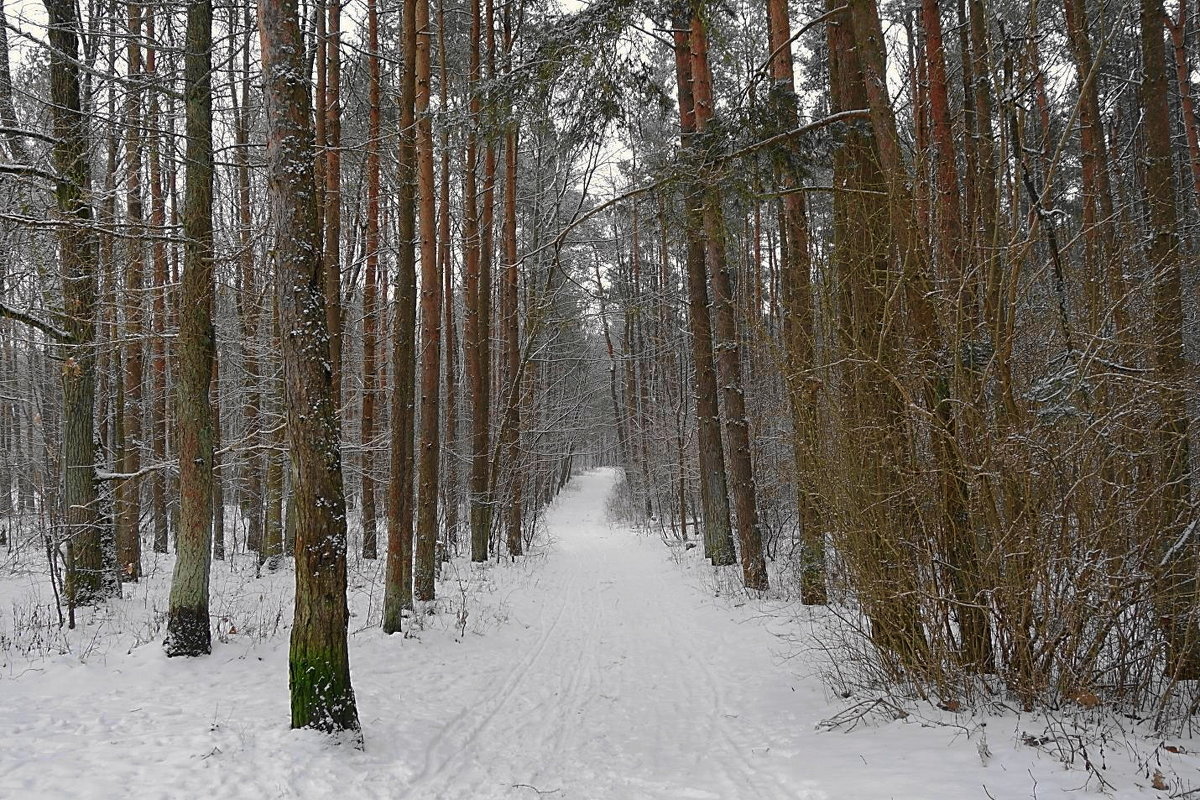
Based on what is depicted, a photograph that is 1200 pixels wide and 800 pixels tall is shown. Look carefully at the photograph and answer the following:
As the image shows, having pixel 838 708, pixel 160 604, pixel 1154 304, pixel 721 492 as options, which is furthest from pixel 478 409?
pixel 1154 304

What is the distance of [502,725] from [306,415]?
9.49 ft

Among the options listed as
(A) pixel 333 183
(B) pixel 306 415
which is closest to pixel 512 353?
(A) pixel 333 183

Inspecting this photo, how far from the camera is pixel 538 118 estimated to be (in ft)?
19.9

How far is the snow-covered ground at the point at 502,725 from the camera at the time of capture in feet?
11.9

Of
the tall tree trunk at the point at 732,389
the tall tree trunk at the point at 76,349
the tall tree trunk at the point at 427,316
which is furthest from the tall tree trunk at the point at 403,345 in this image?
the tall tree trunk at the point at 732,389

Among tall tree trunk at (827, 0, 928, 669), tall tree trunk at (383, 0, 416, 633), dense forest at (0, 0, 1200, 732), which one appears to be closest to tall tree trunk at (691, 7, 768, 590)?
dense forest at (0, 0, 1200, 732)

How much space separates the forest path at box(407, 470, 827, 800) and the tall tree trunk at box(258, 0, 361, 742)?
935mm

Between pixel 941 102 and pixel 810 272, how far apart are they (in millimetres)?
4721

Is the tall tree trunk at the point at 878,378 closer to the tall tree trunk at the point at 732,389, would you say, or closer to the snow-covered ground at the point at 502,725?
the snow-covered ground at the point at 502,725

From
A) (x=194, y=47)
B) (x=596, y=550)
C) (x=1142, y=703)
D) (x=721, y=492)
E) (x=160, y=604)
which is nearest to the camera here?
(x=1142, y=703)

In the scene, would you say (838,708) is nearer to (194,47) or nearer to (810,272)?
(810,272)

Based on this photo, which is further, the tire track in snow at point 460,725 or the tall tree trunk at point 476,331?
the tall tree trunk at point 476,331

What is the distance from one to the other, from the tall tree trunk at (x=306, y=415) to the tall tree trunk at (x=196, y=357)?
2.22m

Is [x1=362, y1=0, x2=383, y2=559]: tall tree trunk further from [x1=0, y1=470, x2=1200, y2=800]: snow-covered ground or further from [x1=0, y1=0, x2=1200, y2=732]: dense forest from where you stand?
[x1=0, y1=470, x2=1200, y2=800]: snow-covered ground
